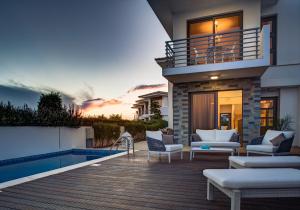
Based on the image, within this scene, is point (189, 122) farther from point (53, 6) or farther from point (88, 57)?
point (53, 6)

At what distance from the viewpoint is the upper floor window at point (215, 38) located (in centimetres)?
815

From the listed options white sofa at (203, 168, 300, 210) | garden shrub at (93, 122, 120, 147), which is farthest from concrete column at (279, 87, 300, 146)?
garden shrub at (93, 122, 120, 147)

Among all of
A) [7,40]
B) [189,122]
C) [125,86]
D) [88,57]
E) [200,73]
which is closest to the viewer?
[200,73]

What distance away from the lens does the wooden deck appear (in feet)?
8.87

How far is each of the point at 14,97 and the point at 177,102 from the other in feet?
32.3

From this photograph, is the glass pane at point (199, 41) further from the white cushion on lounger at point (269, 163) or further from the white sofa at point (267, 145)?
the white cushion on lounger at point (269, 163)

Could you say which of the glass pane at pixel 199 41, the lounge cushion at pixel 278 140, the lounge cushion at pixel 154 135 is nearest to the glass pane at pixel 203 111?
the glass pane at pixel 199 41

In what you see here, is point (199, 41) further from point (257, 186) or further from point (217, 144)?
point (257, 186)

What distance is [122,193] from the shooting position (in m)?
3.18

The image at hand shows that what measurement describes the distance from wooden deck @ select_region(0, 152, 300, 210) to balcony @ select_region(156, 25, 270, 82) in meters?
4.27

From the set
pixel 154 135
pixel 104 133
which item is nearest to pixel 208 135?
pixel 154 135

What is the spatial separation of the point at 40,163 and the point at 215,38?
8.10m

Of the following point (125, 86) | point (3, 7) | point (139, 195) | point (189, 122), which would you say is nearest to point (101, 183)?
point (139, 195)

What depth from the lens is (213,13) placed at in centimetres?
861
